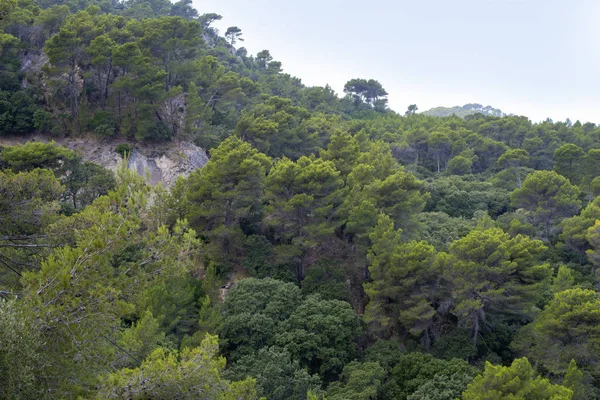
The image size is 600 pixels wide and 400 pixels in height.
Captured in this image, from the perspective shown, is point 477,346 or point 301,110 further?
point 301,110

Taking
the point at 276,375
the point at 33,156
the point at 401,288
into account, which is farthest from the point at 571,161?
the point at 33,156

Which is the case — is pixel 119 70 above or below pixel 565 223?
below

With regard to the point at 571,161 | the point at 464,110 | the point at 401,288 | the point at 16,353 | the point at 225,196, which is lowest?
the point at 401,288

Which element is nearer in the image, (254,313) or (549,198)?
(254,313)

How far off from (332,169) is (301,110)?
13008 mm

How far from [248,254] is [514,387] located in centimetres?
1133

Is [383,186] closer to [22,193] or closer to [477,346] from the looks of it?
[477,346]

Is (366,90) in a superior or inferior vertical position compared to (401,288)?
superior

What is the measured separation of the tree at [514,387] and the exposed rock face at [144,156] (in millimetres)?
17967

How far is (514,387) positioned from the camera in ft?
31.4

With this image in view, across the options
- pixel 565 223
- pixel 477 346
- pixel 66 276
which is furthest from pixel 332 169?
pixel 66 276

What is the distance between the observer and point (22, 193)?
21.0ft

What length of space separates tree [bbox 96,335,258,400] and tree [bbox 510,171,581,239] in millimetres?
22456

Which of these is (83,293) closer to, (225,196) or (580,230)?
(225,196)
